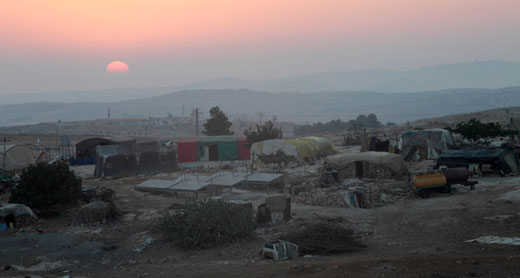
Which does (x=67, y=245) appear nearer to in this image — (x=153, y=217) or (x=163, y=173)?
(x=153, y=217)

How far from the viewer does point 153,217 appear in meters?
16.3

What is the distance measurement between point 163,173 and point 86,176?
14.6ft

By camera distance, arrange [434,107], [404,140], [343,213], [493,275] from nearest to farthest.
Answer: [493,275] → [343,213] → [404,140] → [434,107]

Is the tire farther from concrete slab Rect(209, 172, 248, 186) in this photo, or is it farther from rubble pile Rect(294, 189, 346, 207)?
concrete slab Rect(209, 172, 248, 186)

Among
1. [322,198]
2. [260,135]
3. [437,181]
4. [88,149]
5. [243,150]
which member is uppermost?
[260,135]

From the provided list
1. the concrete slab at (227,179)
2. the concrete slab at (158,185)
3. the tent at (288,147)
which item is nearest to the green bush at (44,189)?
the concrete slab at (158,185)

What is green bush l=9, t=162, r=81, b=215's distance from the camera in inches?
650

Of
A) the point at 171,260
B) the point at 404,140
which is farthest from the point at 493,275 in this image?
the point at 404,140

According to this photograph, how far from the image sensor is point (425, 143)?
2645 cm

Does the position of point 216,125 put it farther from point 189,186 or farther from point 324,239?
point 324,239

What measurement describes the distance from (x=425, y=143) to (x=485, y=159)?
6.22m

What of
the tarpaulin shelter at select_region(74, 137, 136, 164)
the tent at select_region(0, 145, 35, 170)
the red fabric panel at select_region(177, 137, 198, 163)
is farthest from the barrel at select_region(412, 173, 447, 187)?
the tent at select_region(0, 145, 35, 170)

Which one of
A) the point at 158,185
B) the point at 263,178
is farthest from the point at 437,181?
the point at 158,185

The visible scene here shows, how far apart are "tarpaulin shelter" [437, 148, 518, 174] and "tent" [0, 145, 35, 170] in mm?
23863
